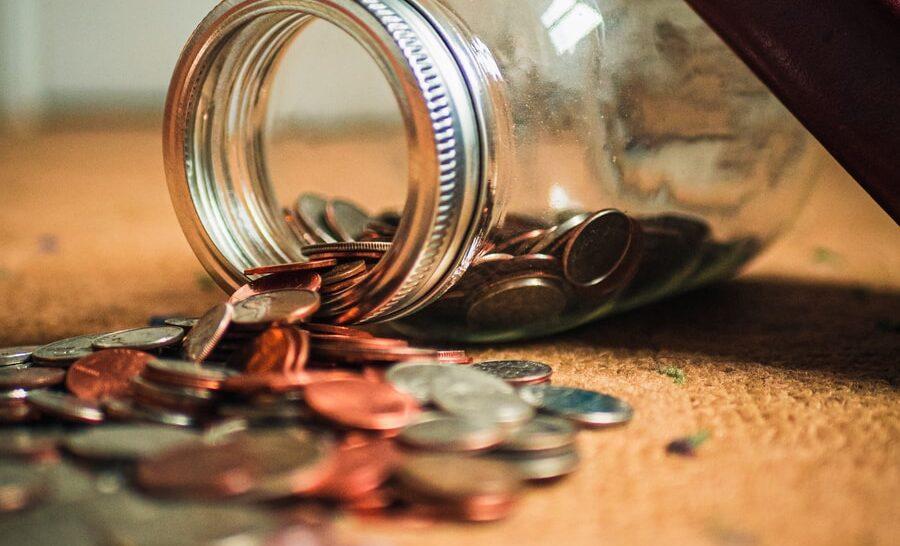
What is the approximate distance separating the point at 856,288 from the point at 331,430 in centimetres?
92

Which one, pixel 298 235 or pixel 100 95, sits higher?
pixel 100 95

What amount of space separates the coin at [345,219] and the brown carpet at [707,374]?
204 millimetres

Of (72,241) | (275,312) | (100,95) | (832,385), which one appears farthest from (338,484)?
(100,95)

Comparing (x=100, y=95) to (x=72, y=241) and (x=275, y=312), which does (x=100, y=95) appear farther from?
(x=275, y=312)

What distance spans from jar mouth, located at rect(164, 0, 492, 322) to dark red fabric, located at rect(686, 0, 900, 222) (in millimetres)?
249

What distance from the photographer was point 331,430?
0.60 metres

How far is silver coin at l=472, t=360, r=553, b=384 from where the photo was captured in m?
0.73

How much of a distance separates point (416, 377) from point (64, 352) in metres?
0.33

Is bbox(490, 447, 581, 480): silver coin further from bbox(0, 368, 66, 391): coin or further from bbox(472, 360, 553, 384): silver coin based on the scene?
bbox(0, 368, 66, 391): coin

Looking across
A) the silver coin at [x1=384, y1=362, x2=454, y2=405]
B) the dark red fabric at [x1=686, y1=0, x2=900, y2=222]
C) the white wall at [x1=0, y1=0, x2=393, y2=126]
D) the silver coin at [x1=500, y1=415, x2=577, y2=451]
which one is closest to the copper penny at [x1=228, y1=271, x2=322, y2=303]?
the silver coin at [x1=384, y1=362, x2=454, y2=405]

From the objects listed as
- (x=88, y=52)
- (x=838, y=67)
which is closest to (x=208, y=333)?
(x=838, y=67)

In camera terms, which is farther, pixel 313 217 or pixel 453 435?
pixel 313 217

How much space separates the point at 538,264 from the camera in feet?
2.69

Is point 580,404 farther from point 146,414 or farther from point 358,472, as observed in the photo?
point 146,414
